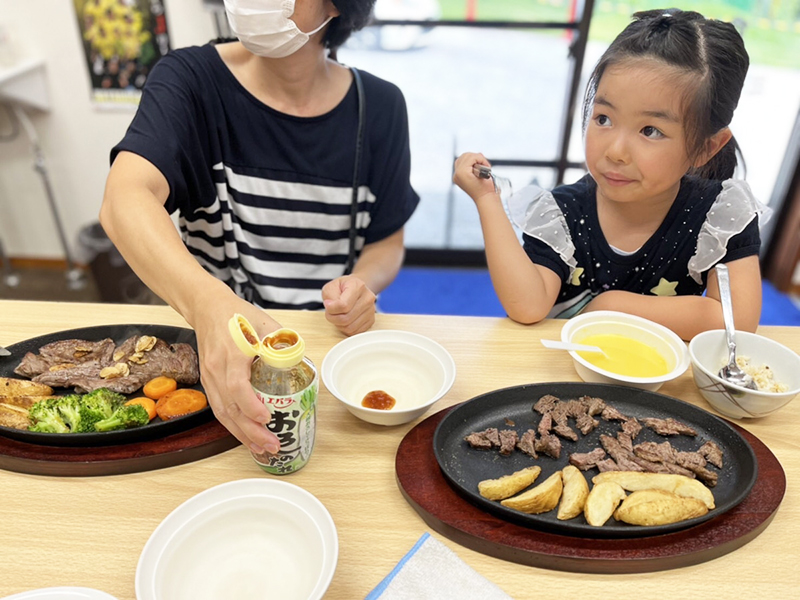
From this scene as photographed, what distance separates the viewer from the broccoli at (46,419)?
1.01 m

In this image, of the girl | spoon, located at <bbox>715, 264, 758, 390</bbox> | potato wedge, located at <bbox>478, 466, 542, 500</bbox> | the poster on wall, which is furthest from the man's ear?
the poster on wall

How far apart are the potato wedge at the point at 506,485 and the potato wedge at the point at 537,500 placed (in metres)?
0.01

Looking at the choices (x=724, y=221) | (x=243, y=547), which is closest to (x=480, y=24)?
(x=724, y=221)

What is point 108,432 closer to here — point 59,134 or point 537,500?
point 537,500

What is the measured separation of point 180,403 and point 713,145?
135 centimetres

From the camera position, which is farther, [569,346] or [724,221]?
[724,221]

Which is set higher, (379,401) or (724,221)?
(724,221)

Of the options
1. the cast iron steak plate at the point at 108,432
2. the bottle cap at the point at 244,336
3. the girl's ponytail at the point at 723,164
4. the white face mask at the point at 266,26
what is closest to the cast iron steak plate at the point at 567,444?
the bottle cap at the point at 244,336

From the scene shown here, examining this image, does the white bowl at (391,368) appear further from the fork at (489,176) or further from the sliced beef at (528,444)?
the fork at (489,176)

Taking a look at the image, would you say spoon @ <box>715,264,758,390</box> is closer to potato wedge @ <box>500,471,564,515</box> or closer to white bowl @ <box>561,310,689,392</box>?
white bowl @ <box>561,310,689,392</box>

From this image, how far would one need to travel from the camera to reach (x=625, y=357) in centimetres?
128

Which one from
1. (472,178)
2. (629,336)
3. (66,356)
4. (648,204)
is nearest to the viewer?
(66,356)

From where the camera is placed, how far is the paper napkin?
2.62 ft

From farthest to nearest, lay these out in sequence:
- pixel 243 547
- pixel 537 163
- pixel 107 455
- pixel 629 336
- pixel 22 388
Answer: pixel 537 163, pixel 629 336, pixel 22 388, pixel 107 455, pixel 243 547
